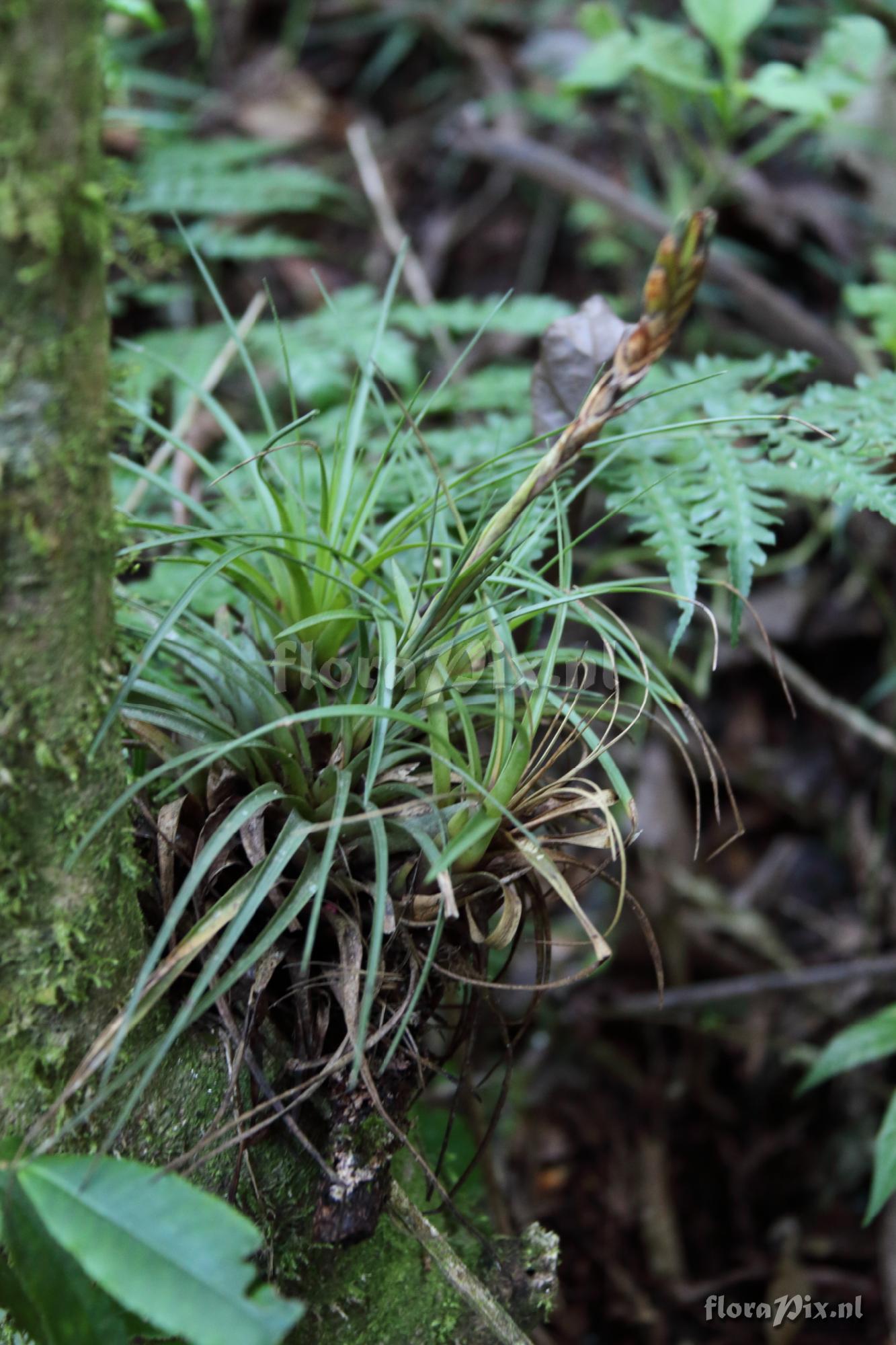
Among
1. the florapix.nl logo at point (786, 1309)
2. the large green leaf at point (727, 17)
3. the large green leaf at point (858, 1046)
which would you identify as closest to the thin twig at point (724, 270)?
the large green leaf at point (727, 17)

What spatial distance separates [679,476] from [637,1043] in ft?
5.20

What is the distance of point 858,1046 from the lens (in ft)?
4.43

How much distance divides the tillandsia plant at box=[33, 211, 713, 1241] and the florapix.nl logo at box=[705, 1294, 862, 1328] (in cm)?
136

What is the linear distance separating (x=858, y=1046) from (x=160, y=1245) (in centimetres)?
109

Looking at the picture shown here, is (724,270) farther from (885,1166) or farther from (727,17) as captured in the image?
(885,1166)

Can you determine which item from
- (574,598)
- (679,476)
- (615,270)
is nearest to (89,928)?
(574,598)

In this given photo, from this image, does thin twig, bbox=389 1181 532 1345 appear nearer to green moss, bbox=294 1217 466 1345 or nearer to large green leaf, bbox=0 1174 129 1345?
green moss, bbox=294 1217 466 1345

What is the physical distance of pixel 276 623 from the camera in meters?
0.86

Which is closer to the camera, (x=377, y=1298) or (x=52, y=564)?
(x=52, y=564)

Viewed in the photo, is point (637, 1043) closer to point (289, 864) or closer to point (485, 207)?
point (289, 864)

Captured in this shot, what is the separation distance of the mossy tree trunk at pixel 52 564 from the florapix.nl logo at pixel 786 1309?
5.35 feet

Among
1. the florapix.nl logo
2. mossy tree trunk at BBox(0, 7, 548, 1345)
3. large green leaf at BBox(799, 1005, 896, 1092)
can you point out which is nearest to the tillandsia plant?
mossy tree trunk at BBox(0, 7, 548, 1345)

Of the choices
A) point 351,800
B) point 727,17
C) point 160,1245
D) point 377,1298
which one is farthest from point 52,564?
point 727,17

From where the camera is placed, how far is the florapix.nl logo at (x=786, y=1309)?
5.86 feet
